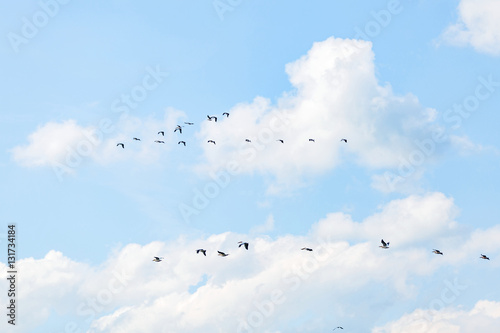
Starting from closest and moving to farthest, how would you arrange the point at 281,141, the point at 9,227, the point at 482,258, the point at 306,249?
the point at 9,227 < the point at 482,258 < the point at 306,249 < the point at 281,141

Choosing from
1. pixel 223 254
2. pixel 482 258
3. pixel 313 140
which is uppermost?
pixel 313 140

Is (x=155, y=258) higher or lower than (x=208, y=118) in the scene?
lower

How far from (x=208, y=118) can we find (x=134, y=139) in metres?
17.1

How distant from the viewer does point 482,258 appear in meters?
127

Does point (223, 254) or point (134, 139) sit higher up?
point (134, 139)

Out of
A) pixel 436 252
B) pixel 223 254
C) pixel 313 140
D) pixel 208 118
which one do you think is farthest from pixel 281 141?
pixel 436 252

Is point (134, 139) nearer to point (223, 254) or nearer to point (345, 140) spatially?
point (223, 254)

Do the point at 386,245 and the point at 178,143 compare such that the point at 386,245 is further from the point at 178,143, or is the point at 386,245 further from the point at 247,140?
the point at 178,143

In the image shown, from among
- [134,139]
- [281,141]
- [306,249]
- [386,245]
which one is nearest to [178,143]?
[134,139]

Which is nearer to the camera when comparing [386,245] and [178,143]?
[386,245]

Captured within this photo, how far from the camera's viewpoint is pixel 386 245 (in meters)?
132

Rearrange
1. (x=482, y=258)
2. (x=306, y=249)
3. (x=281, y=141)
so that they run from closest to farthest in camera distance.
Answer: (x=482, y=258), (x=306, y=249), (x=281, y=141)

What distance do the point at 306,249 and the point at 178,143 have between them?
3615cm

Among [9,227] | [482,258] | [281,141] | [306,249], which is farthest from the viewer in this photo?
[281,141]
